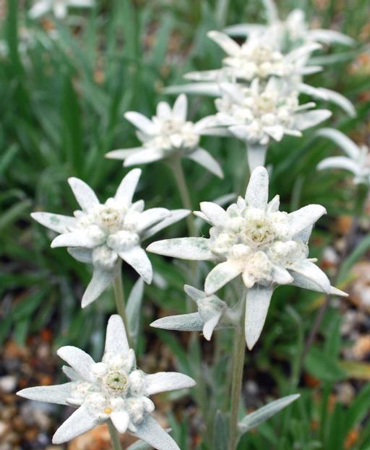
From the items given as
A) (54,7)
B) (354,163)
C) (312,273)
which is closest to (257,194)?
(312,273)

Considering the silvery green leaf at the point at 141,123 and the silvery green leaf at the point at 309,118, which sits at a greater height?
the silvery green leaf at the point at 309,118

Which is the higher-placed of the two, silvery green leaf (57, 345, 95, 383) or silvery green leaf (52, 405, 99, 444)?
silvery green leaf (57, 345, 95, 383)

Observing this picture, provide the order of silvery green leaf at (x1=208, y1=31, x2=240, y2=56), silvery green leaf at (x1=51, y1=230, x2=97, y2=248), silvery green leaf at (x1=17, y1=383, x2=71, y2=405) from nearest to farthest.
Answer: silvery green leaf at (x1=17, y1=383, x2=71, y2=405) < silvery green leaf at (x1=51, y1=230, x2=97, y2=248) < silvery green leaf at (x1=208, y1=31, x2=240, y2=56)

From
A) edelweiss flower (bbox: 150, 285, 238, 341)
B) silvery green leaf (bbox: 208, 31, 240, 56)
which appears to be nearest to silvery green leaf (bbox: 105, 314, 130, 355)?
edelweiss flower (bbox: 150, 285, 238, 341)

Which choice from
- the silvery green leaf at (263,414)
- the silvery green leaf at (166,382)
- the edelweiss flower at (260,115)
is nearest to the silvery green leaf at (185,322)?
the silvery green leaf at (166,382)

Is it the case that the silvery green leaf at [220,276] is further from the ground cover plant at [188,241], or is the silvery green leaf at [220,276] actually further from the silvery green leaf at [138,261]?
the silvery green leaf at [138,261]

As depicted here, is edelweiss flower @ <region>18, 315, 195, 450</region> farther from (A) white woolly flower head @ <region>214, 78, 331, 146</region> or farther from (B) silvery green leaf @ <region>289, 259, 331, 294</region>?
(A) white woolly flower head @ <region>214, 78, 331, 146</region>
